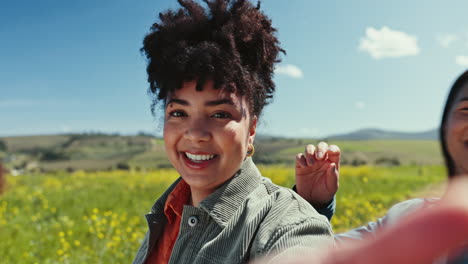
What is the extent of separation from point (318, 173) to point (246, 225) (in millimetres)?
626

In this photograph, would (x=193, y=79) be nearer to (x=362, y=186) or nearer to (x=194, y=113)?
(x=194, y=113)

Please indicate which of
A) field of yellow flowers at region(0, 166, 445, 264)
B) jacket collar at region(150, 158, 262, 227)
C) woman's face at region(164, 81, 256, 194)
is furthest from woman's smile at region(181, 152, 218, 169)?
field of yellow flowers at region(0, 166, 445, 264)

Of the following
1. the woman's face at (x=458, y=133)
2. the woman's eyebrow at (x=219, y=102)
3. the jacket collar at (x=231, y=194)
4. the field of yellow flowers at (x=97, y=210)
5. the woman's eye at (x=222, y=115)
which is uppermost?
the woman's eyebrow at (x=219, y=102)

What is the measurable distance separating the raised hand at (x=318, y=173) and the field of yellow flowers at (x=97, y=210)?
1.05ft

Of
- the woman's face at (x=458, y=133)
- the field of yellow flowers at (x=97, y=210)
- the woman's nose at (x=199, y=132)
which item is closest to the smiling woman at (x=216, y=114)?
the woman's nose at (x=199, y=132)

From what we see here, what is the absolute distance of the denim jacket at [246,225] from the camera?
133 cm

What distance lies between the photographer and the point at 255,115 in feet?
6.06

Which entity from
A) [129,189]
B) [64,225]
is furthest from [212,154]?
[129,189]

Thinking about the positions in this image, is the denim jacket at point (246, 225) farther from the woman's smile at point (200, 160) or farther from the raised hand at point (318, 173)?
the raised hand at point (318, 173)

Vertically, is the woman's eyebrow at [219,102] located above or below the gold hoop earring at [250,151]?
above

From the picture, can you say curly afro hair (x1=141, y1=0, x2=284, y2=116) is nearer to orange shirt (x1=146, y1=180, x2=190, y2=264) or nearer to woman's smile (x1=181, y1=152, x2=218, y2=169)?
woman's smile (x1=181, y1=152, x2=218, y2=169)

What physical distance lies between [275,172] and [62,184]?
17.4ft

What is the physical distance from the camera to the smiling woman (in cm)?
159

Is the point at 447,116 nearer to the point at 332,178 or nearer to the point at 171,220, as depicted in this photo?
the point at 332,178
